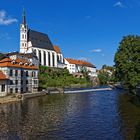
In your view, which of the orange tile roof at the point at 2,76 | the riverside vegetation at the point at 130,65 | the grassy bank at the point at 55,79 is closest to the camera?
the riverside vegetation at the point at 130,65

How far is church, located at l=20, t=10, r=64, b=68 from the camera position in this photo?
163m

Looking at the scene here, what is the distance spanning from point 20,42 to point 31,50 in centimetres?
916

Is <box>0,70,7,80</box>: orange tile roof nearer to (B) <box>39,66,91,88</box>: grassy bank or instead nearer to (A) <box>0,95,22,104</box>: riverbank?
(A) <box>0,95,22,104</box>: riverbank

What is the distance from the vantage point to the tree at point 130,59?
165 feet

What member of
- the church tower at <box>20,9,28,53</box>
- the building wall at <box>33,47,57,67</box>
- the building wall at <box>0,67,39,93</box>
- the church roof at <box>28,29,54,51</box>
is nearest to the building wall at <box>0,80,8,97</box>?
the building wall at <box>0,67,39,93</box>

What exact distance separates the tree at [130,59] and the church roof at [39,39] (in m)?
111

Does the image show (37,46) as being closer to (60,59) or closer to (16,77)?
(60,59)

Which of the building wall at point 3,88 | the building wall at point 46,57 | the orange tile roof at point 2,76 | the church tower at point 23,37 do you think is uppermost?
the church tower at point 23,37

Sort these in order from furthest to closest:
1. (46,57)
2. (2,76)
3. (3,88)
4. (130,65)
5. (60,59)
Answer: (60,59) → (46,57) → (2,76) → (3,88) → (130,65)

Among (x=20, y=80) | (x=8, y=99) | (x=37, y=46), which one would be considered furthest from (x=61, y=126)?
(x=37, y=46)

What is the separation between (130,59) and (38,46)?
117m

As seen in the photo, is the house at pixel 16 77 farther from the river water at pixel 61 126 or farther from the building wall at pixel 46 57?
the building wall at pixel 46 57

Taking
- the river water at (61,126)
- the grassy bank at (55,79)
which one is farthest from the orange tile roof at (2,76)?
the grassy bank at (55,79)

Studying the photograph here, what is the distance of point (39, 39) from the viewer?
567ft
